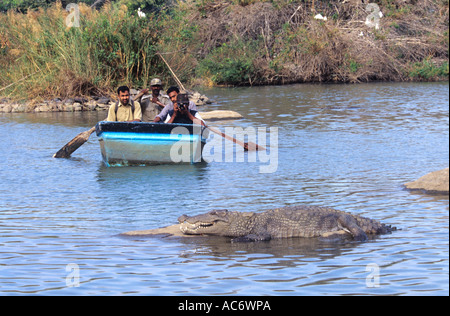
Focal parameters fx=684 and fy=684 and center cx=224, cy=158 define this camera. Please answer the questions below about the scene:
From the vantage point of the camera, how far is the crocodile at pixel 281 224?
7.63m

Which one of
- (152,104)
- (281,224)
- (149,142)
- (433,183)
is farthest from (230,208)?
(152,104)

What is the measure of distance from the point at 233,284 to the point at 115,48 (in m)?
18.7

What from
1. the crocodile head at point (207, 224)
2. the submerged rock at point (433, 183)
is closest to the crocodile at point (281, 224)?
the crocodile head at point (207, 224)

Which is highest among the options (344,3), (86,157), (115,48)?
(344,3)

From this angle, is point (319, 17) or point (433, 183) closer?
point (433, 183)

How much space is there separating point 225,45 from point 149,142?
20.3 metres

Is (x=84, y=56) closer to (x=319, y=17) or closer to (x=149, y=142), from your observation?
(x=149, y=142)

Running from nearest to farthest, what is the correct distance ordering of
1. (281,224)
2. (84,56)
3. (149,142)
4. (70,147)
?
(281,224) < (149,142) < (70,147) < (84,56)

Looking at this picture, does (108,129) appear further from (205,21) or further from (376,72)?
(205,21)

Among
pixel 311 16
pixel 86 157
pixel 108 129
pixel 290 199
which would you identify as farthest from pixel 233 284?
pixel 311 16

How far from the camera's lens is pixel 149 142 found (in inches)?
511

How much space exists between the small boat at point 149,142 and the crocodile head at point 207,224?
511 centimetres

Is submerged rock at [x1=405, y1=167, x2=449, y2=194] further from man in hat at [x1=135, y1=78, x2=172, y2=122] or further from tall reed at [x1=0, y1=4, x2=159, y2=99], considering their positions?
tall reed at [x1=0, y1=4, x2=159, y2=99]

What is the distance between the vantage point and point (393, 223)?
808 cm
